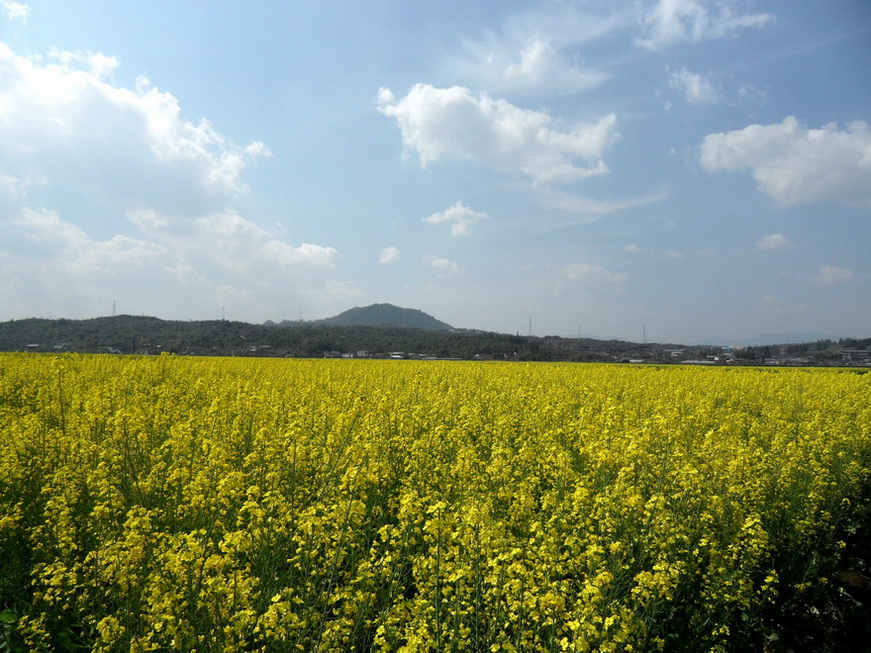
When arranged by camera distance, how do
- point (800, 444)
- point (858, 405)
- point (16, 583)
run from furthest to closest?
point (858, 405), point (800, 444), point (16, 583)

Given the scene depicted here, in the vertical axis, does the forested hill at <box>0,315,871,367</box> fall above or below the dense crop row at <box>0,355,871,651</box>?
above

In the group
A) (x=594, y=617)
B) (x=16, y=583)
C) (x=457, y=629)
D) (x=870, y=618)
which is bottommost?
(x=870, y=618)

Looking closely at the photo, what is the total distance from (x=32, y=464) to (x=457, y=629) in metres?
6.89

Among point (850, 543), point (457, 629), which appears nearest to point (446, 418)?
point (457, 629)

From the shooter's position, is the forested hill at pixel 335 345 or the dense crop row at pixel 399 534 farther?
the forested hill at pixel 335 345

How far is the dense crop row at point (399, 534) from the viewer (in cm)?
318

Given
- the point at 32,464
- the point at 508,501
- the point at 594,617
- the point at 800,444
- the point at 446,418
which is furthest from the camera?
the point at 446,418

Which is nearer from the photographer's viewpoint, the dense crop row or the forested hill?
the dense crop row

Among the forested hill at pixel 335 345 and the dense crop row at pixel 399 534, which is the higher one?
the forested hill at pixel 335 345

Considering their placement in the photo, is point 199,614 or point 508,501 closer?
point 199,614

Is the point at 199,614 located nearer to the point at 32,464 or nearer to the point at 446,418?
the point at 32,464

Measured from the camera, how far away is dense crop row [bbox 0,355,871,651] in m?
3.18

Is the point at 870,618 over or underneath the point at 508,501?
underneath

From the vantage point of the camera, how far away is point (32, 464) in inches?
255
